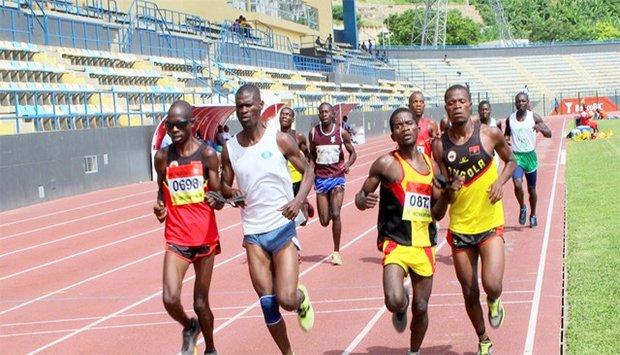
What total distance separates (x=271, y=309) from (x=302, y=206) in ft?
2.70

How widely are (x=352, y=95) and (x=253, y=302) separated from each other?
48449 mm

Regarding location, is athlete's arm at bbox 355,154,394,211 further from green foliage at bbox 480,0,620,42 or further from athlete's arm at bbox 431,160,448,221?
green foliage at bbox 480,0,620,42

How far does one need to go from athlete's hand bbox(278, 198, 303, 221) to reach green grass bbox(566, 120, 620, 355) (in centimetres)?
227

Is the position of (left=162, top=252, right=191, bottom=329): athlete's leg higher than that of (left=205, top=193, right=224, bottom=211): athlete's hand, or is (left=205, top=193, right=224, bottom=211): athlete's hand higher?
(left=205, top=193, right=224, bottom=211): athlete's hand

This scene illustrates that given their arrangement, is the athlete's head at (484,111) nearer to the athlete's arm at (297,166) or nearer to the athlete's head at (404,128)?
the athlete's arm at (297,166)

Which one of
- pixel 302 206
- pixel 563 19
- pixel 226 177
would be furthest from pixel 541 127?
pixel 563 19

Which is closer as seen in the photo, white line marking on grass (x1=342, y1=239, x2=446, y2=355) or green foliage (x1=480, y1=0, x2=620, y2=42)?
white line marking on grass (x1=342, y1=239, x2=446, y2=355)

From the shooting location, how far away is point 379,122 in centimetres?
6128

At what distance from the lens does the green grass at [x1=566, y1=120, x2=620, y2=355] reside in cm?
791

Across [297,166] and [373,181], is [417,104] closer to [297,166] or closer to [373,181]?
[297,166]

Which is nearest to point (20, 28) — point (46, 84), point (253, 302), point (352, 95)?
point (46, 84)

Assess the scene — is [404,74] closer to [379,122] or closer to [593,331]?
[379,122]

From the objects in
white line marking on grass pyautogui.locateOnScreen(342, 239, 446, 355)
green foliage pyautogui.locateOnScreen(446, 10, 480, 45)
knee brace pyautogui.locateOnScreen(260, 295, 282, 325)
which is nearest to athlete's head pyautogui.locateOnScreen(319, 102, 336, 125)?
white line marking on grass pyautogui.locateOnScreen(342, 239, 446, 355)

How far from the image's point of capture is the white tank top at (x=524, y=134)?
15.2 m
